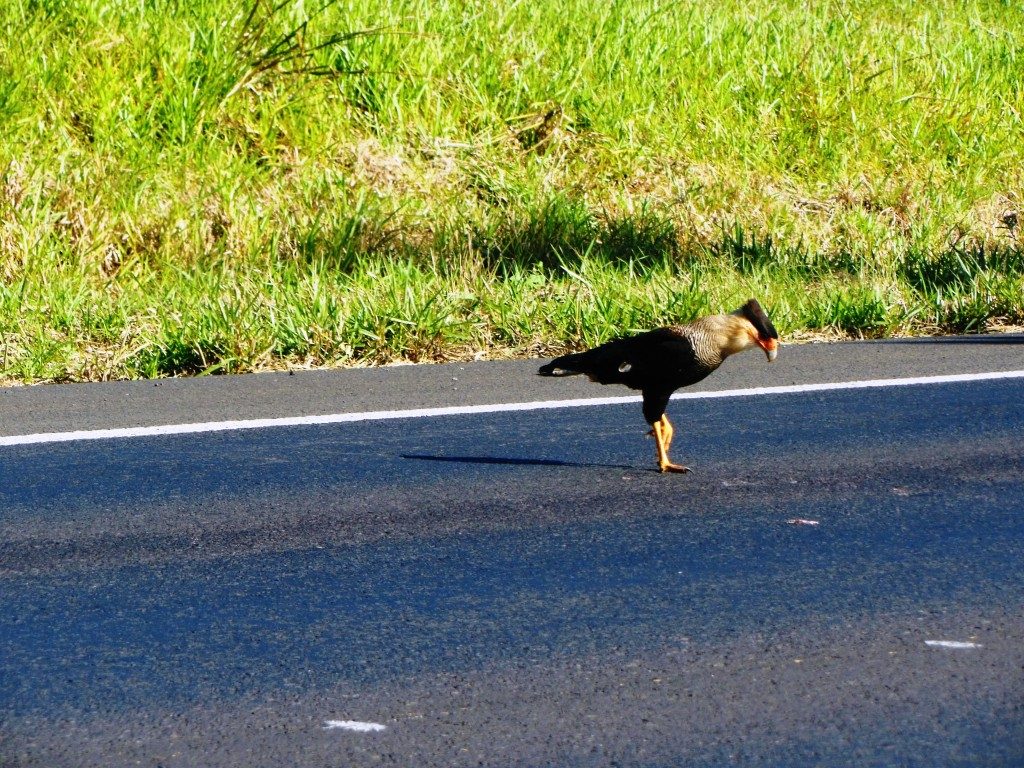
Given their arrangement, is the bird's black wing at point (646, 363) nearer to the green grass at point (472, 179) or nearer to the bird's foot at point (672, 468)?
the bird's foot at point (672, 468)

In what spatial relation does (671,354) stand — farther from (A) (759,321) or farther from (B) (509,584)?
(B) (509,584)

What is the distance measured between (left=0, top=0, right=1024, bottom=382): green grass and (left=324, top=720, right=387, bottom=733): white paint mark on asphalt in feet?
15.4

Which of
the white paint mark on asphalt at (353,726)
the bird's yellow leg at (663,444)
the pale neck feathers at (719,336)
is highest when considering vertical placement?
the pale neck feathers at (719,336)

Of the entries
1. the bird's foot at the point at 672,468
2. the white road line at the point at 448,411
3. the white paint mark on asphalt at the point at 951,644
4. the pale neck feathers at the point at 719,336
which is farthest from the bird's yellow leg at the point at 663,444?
the white paint mark on asphalt at the point at 951,644

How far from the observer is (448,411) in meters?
6.75

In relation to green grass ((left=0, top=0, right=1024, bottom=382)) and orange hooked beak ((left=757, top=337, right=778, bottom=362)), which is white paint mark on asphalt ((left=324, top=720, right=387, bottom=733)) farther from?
green grass ((left=0, top=0, right=1024, bottom=382))

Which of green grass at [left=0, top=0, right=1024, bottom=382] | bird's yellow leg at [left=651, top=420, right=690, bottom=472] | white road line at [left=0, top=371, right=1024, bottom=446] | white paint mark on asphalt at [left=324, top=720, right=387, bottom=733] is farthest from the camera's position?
green grass at [left=0, top=0, right=1024, bottom=382]

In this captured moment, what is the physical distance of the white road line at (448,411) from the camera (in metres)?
6.18

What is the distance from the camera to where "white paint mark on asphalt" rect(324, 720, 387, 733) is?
3.19 m

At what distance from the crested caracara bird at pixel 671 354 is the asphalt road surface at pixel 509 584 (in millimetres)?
408

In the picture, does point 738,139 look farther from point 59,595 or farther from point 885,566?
point 59,595

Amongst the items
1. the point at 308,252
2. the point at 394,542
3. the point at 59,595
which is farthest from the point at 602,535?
the point at 308,252

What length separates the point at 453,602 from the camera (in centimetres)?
406

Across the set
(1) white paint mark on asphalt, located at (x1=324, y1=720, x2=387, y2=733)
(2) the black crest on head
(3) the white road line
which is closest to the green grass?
(3) the white road line
